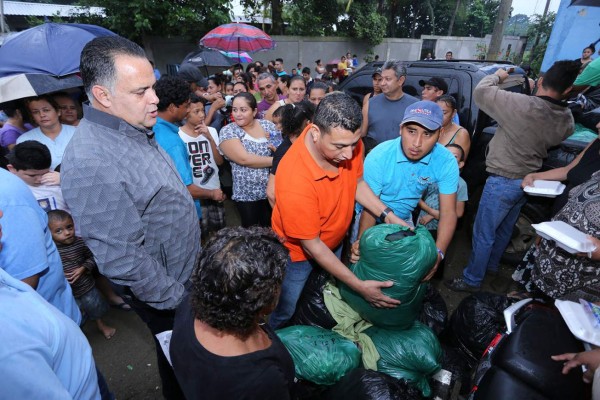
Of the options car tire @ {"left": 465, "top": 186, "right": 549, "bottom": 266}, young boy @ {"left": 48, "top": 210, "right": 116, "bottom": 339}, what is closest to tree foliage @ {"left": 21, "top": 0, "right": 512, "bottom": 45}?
young boy @ {"left": 48, "top": 210, "right": 116, "bottom": 339}

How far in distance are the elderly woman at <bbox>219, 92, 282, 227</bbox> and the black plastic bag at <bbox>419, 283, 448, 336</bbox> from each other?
196 cm

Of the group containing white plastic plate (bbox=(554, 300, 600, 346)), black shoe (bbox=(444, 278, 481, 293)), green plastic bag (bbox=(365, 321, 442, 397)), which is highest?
white plastic plate (bbox=(554, 300, 600, 346))

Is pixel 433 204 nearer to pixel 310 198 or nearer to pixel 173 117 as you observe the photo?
pixel 310 198

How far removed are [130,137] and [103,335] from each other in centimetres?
238

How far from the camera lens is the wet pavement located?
2.59 m

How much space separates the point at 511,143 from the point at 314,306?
250 centimetres

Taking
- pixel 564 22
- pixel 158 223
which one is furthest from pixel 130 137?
pixel 564 22

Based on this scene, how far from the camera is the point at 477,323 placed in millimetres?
2314

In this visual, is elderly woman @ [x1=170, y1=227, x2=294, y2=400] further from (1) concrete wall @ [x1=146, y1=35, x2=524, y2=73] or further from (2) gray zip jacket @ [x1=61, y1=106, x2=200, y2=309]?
(1) concrete wall @ [x1=146, y1=35, x2=524, y2=73]

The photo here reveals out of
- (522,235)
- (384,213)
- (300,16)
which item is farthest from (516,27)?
(384,213)

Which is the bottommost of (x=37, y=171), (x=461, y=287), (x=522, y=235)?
(x=461, y=287)

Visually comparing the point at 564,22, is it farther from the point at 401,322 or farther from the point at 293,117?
the point at 401,322

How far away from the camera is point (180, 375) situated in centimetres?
123

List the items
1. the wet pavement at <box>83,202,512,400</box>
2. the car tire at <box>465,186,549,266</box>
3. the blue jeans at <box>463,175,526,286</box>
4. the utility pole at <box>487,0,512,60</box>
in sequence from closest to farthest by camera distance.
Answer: the wet pavement at <box>83,202,512,400</box> < the blue jeans at <box>463,175,526,286</box> < the car tire at <box>465,186,549,266</box> < the utility pole at <box>487,0,512,60</box>
